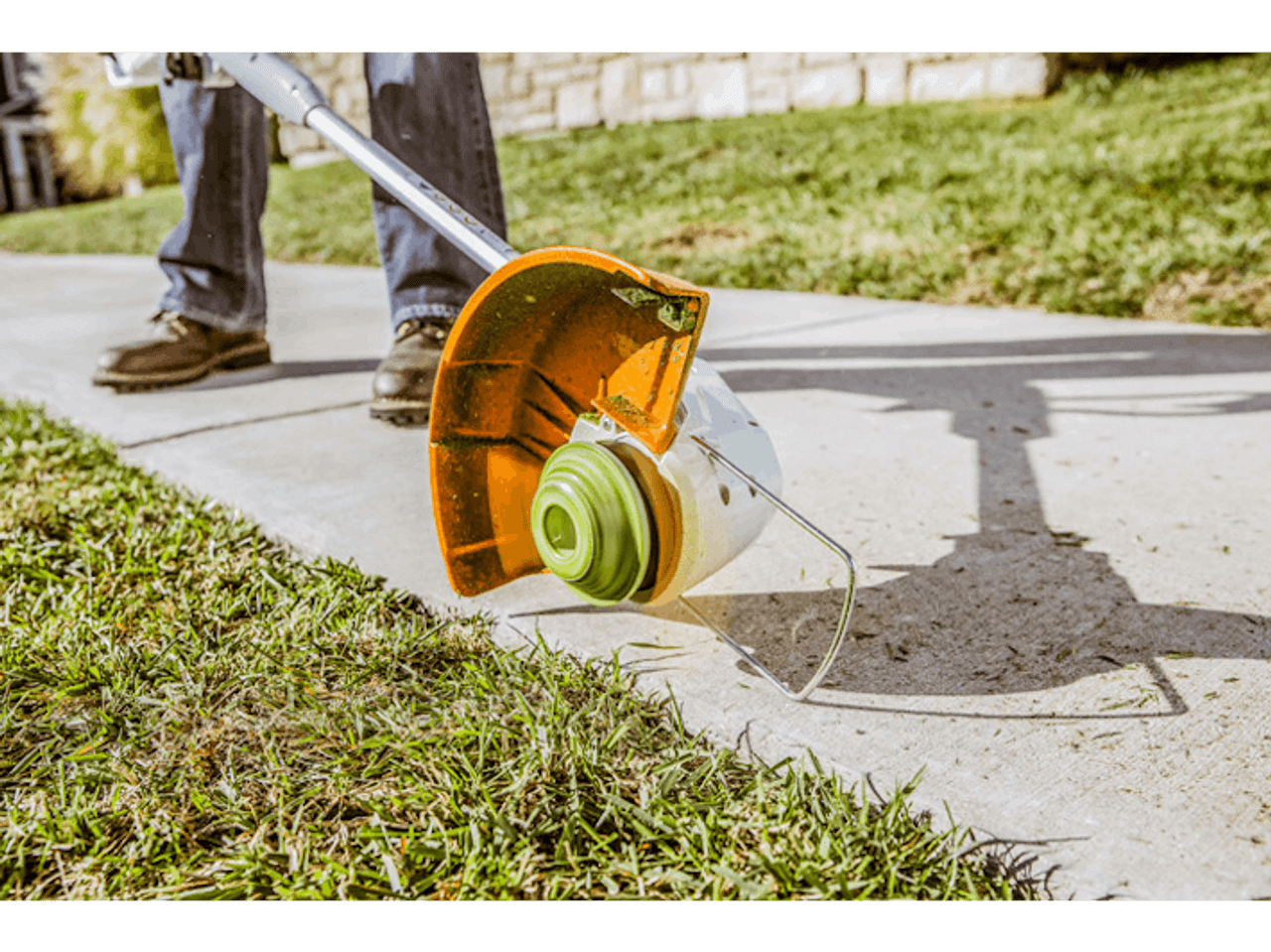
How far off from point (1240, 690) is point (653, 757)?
768 millimetres

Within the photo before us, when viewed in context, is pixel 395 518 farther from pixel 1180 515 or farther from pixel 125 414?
pixel 1180 515

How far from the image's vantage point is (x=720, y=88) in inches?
370

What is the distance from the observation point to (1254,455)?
234cm

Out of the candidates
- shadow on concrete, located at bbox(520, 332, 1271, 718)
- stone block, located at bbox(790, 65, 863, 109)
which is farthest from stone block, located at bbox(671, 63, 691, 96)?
shadow on concrete, located at bbox(520, 332, 1271, 718)

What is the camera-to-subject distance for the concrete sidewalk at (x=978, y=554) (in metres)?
1.26

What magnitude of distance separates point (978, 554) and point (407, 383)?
4.75 feet

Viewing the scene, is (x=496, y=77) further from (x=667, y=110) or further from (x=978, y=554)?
(x=978, y=554)

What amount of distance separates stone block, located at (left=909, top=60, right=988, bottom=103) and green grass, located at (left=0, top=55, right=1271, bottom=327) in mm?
274

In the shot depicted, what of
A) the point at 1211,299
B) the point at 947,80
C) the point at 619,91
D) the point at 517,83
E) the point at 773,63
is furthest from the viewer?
the point at 517,83

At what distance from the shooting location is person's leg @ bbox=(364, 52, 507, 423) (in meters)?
2.65

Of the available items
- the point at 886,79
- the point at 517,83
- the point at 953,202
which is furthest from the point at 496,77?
the point at 953,202

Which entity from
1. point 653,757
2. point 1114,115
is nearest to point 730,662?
point 653,757

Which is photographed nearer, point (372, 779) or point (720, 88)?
point (372, 779)

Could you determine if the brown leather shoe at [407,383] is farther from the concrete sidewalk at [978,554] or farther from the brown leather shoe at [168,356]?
the brown leather shoe at [168,356]
